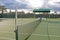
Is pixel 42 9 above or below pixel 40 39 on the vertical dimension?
above

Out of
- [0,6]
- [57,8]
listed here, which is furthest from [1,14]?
[57,8]

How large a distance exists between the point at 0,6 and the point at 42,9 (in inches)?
231

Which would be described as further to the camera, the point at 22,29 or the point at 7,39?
the point at 7,39

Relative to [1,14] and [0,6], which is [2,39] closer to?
[0,6]

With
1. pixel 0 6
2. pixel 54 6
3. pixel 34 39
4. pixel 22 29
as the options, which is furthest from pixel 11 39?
pixel 0 6

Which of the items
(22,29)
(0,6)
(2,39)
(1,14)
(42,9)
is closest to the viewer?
(22,29)

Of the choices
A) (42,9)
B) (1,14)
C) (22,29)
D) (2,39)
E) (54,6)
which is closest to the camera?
(22,29)

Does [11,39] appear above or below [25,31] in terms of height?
below

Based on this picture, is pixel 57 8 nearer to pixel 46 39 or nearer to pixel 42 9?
pixel 42 9

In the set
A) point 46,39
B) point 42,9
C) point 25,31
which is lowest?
point 46,39

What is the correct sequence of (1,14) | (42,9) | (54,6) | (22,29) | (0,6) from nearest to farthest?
1. (22,29)
2. (42,9)
3. (54,6)
4. (0,6)
5. (1,14)

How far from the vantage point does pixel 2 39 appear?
930 cm

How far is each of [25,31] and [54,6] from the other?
4.33m

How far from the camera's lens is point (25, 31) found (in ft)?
26.2
